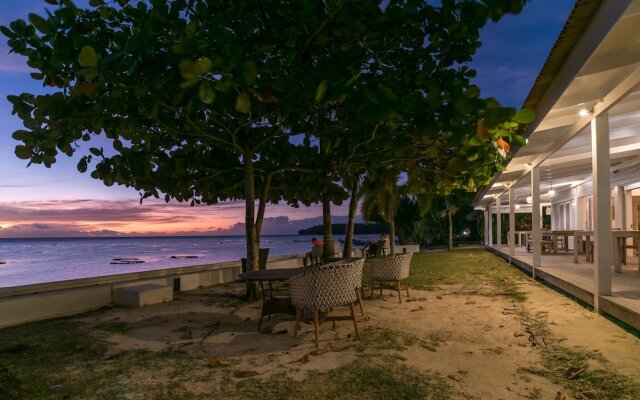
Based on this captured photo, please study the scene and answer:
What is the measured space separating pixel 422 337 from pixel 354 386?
1849mm

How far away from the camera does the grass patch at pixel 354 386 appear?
3428 mm

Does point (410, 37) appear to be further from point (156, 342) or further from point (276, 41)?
point (156, 342)

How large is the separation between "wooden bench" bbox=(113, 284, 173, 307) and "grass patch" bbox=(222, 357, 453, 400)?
459 centimetres

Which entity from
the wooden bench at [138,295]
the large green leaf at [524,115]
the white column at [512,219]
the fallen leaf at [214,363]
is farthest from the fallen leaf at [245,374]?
the white column at [512,219]

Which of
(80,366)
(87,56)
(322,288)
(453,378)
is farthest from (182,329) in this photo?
(87,56)

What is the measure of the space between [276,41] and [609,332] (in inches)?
199

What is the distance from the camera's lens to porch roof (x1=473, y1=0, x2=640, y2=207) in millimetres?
3641

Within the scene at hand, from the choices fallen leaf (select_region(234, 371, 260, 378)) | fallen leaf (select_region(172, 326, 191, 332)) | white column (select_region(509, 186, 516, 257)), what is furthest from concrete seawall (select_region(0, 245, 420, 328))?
white column (select_region(509, 186, 516, 257))

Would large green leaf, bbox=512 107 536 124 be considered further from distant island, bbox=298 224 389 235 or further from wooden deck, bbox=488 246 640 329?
distant island, bbox=298 224 389 235

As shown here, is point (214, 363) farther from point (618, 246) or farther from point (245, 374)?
point (618, 246)

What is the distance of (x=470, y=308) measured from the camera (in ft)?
22.9

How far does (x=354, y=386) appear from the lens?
11.9 ft

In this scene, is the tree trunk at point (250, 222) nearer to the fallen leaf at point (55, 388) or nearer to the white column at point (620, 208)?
the fallen leaf at point (55, 388)

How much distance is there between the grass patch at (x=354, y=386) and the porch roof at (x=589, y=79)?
3.15 metres
